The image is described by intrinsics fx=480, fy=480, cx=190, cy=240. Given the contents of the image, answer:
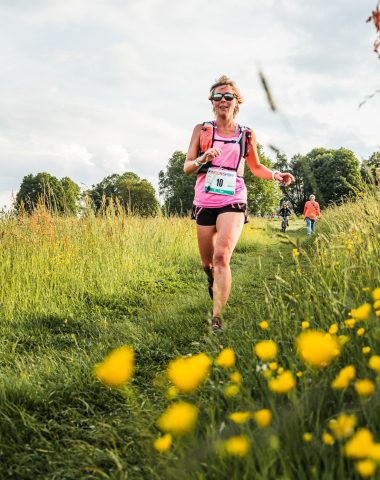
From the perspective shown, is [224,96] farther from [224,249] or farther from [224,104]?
[224,249]

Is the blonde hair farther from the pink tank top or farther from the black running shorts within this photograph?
the black running shorts

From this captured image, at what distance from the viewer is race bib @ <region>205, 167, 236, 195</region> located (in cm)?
407

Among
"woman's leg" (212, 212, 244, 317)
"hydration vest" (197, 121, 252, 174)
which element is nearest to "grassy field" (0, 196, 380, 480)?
"woman's leg" (212, 212, 244, 317)

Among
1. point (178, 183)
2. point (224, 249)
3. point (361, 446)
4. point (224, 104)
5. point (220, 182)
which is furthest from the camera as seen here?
point (178, 183)

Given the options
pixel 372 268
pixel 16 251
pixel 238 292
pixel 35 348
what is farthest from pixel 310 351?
pixel 16 251

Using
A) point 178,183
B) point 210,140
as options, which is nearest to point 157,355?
point 210,140

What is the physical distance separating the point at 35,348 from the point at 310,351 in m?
3.04

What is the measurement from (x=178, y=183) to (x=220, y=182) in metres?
49.8

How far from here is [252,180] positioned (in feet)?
123

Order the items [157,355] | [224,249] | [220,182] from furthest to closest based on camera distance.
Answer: [220,182]
[224,249]
[157,355]

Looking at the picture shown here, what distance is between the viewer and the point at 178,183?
176 feet

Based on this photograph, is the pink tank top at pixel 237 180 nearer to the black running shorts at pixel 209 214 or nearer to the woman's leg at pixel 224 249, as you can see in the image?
the black running shorts at pixel 209 214

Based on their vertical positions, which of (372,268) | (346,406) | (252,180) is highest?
(252,180)

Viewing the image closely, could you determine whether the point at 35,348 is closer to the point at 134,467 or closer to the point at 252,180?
the point at 134,467
